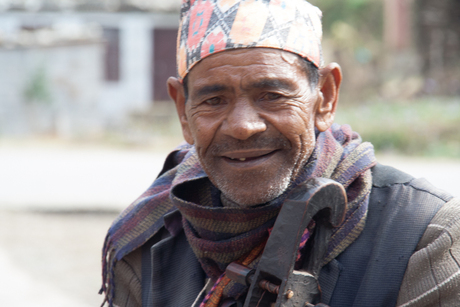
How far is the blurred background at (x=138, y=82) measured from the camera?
37.7 ft

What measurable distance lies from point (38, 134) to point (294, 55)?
46.8ft

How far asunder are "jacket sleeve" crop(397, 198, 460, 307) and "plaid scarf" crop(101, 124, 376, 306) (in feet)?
0.74

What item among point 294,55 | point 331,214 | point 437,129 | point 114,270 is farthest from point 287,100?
point 437,129

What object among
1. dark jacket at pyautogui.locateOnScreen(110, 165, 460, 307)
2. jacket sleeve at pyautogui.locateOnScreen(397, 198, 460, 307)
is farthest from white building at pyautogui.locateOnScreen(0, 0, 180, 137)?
jacket sleeve at pyautogui.locateOnScreen(397, 198, 460, 307)

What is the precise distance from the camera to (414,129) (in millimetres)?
11531

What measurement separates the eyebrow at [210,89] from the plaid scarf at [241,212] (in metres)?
0.36

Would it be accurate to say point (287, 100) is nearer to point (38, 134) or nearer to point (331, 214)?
point (331, 214)

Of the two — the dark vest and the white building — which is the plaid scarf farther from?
the white building

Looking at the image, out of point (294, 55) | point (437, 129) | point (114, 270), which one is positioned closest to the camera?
point (294, 55)

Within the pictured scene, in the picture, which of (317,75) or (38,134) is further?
(38,134)

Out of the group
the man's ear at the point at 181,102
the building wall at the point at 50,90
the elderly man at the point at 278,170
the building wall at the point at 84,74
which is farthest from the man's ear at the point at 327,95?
the building wall at the point at 84,74

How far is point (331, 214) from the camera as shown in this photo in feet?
5.19

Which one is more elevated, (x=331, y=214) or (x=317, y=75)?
(x=317, y=75)

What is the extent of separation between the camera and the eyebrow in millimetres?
1869
